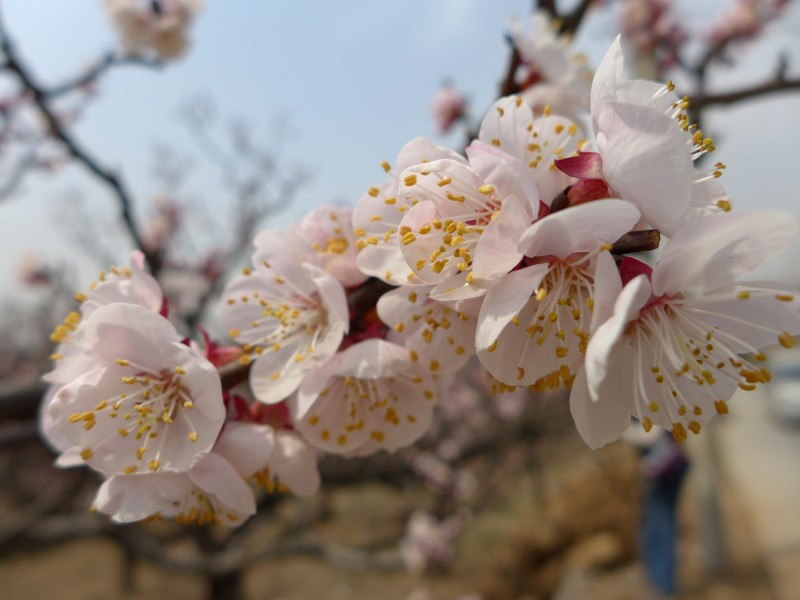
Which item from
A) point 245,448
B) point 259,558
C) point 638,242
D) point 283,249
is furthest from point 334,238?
point 259,558

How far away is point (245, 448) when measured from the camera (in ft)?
2.24

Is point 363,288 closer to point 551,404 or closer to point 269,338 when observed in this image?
point 269,338

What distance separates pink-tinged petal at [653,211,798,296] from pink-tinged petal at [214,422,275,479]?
1.71ft

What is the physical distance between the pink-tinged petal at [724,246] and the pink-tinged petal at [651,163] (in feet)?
0.09

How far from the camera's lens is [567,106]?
104cm

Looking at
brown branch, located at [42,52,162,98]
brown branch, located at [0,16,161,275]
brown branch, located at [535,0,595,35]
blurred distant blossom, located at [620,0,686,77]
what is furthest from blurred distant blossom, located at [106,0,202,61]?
blurred distant blossom, located at [620,0,686,77]

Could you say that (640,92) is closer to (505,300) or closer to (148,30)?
(505,300)

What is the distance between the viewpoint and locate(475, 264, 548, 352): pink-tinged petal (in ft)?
1.59

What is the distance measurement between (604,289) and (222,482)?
512 millimetres

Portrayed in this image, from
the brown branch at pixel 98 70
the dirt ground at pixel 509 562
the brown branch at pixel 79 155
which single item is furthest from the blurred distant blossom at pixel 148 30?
the dirt ground at pixel 509 562

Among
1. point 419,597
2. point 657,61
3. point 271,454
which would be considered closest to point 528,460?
point 419,597

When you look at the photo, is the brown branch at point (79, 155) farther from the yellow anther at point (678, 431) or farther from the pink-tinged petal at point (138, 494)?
the yellow anther at point (678, 431)

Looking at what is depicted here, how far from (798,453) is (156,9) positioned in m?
11.7

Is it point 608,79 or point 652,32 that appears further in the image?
point 652,32
